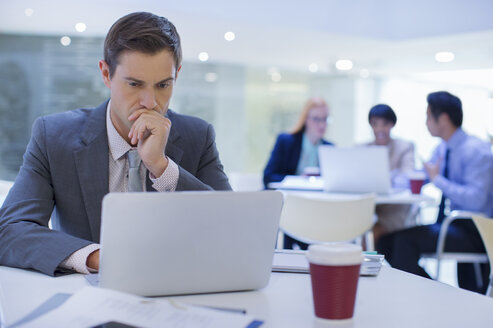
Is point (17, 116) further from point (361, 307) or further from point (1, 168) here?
point (361, 307)

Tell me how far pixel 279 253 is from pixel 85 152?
2.00 ft

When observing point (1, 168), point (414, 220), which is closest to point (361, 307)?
point (414, 220)

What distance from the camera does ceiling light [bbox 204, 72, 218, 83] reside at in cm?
796

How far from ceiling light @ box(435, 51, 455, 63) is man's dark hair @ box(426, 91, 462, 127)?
3.46 meters

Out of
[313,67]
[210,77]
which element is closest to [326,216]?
[210,77]

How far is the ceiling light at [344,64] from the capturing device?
332 inches

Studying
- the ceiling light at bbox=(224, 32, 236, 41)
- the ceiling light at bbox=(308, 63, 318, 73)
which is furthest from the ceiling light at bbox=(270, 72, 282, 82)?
the ceiling light at bbox=(224, 32, 236, 41)

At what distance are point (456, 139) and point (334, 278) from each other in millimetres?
3318

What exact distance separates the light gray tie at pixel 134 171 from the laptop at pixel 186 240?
57 centimetres

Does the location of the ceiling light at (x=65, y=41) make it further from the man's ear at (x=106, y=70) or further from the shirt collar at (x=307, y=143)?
the man's ear at (x=106, y=70)

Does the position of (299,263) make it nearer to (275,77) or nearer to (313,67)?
(275,77)

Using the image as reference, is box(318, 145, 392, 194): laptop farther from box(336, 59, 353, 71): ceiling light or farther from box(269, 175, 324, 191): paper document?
box(336, 59, 353, 71): ceiling light

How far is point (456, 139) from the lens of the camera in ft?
13.6

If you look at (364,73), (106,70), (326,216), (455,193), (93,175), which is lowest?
(326,216)
